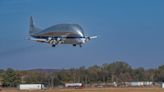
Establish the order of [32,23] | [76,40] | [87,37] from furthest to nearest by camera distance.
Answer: [32,23] < [87,37] < [76,40]

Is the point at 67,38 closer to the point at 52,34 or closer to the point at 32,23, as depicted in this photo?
the point at 52,34

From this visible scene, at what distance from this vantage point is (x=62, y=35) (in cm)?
13200

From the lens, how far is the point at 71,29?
13875cm

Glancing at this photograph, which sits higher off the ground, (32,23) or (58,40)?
(32,23)

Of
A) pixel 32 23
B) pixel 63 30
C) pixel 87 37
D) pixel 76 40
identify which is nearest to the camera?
pixel 76 40

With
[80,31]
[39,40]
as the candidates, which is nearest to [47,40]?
[39,40]

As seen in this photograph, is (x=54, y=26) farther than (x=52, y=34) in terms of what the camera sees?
Yes

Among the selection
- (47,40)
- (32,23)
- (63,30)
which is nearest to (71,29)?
(63,30)

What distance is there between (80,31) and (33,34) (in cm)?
1227

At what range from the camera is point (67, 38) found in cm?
12812

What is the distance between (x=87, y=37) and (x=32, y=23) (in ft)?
159

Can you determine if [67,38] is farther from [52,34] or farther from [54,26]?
[54,26]

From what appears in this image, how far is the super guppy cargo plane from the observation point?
12354cm

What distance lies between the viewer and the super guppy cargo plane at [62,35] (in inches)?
4864
